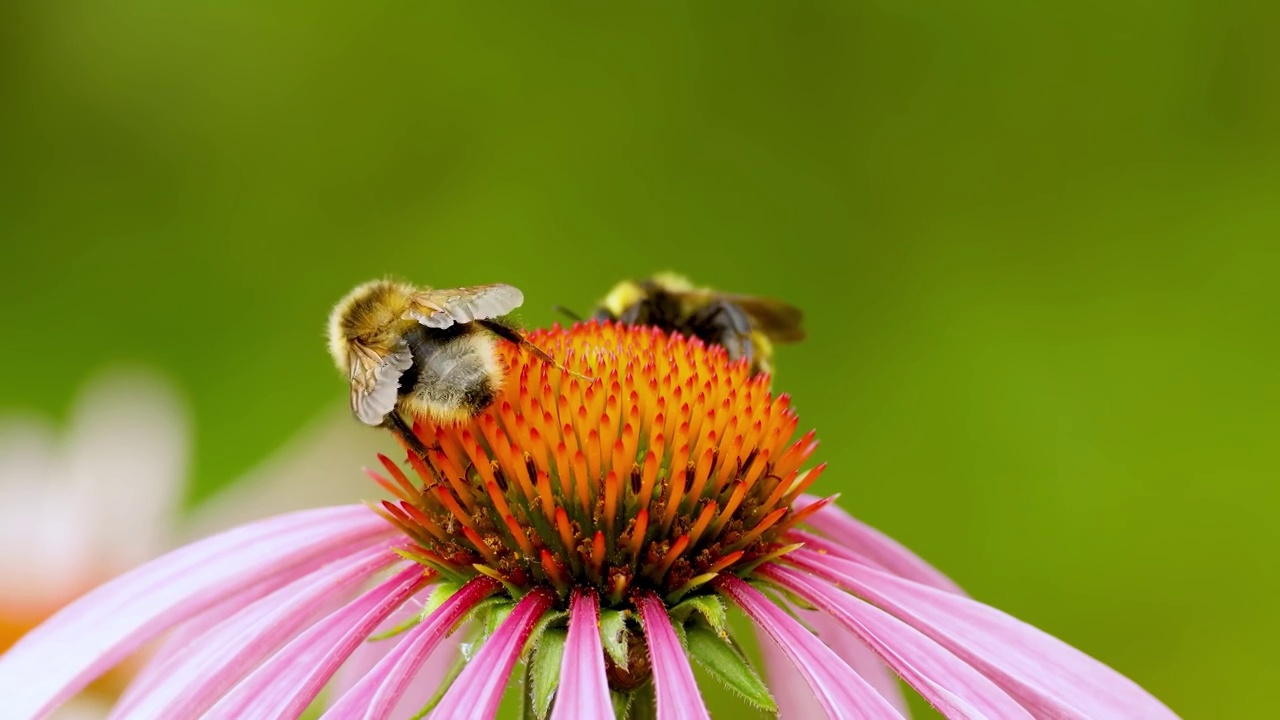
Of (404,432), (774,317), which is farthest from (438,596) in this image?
(774,317)

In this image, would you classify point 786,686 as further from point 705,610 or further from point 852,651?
point 705,610

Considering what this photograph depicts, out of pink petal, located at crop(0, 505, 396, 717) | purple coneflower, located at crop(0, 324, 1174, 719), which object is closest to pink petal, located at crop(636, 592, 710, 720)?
purple coneflower, located at crop(0, 324, 1174, 719)

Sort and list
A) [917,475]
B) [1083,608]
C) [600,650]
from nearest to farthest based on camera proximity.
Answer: [600,650]
[1083,608]
[917,475]

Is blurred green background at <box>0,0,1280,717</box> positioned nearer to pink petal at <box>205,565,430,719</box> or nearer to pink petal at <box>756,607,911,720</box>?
pink petal at <box>756,607,911,720</box>

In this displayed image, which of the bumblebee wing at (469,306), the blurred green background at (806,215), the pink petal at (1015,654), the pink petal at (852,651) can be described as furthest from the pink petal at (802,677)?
the blurred green background at (806,215)

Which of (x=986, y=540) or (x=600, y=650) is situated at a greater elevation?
(x=600, y=650)

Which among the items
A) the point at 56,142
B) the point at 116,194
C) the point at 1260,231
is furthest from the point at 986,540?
the point at 56,142

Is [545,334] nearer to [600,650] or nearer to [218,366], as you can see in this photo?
[600,650]
